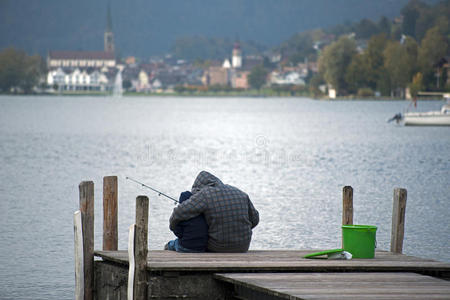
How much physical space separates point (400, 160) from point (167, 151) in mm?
11646

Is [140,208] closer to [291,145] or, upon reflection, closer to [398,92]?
[291,145]

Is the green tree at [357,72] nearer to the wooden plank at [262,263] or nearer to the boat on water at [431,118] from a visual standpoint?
the boat on water at [431,118]

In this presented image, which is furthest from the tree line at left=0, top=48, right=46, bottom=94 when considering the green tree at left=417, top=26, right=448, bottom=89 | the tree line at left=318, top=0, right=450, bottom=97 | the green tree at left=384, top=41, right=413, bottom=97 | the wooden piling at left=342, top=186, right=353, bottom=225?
the wooden piling at left=342, top=186, right=353, bottom=225

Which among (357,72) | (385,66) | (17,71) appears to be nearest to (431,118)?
(357,72)

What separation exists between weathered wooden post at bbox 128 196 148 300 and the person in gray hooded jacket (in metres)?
0.94

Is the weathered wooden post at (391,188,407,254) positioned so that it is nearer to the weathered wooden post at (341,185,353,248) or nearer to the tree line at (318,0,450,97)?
the weathered wooden post at (341,185,353,248)

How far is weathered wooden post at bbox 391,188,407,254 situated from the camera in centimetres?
1141

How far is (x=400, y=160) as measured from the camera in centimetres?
4022

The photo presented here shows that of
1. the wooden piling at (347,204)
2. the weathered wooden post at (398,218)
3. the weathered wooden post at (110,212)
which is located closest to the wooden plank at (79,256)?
the weathered wooden post at (110,212)

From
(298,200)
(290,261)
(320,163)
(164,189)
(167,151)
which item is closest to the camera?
(290,261)

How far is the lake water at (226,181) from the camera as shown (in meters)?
16.7

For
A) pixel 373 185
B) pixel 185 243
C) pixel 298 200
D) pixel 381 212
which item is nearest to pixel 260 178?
pixel 373 185

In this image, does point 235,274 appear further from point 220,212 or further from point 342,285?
point 342,285

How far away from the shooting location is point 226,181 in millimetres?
29703
